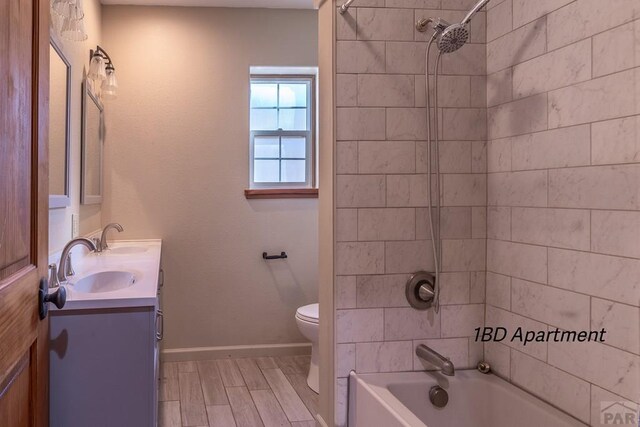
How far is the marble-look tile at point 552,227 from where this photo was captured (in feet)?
4.87

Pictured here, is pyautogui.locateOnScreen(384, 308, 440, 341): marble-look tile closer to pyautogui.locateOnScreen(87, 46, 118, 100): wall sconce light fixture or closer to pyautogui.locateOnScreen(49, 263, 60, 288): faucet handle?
pyautogui.locateOnScreen(49, 263, 60, 288): faucet handle

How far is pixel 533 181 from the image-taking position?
1.69 m

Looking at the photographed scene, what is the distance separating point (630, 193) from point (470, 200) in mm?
659

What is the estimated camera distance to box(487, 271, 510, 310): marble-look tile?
182 centimetres

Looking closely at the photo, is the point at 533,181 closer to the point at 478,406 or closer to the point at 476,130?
the point at 476,130

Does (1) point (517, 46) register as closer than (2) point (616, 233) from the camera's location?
No

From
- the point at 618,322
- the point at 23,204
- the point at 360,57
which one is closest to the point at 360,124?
the point at 360,57

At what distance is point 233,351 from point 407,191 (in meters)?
2.33

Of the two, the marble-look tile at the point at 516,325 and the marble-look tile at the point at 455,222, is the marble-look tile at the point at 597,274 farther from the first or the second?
the marble-look tile at the point at 455,222

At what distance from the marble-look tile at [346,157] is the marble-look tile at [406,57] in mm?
319

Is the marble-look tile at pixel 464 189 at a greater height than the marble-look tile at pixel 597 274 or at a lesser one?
greater

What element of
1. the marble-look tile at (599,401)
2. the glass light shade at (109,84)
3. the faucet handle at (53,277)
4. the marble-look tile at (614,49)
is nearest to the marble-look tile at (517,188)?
the marble-look tile at (614,49)

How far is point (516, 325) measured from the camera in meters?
1.78

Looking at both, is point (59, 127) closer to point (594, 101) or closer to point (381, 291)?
point (381, 291)
